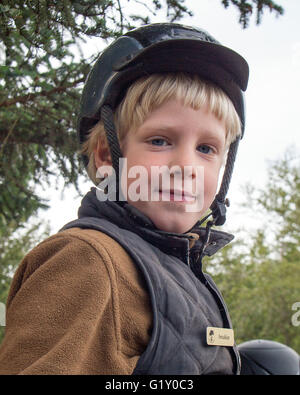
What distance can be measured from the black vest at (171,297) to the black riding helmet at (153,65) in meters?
0.31

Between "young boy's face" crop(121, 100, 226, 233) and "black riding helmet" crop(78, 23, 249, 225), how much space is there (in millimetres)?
157

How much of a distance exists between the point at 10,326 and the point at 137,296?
0.36 metres

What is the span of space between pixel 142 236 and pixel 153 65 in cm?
71

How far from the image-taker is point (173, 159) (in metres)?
1.75

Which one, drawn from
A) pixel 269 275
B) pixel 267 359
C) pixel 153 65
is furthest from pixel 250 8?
pixel 269 275

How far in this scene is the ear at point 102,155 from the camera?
82.7 inches

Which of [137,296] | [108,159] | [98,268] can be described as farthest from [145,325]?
[108,159]

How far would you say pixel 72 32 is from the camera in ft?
6.95

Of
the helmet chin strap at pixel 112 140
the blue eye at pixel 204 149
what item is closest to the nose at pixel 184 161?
the blue eye at pixel 204 149

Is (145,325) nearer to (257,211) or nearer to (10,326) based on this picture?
(10,326)

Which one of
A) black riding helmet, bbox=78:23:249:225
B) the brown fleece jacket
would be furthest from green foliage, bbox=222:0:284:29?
the brown fleece jacket

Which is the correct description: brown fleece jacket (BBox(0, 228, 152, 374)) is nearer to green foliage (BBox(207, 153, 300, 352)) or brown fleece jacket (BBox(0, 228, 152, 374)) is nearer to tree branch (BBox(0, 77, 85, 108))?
tree branch (BBox(0, 77, 85, 108))

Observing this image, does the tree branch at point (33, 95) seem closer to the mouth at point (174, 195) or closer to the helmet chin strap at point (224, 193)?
the helmet chin strap at point (224, 193)

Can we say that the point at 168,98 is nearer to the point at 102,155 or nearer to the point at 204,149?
the point at 204,149
